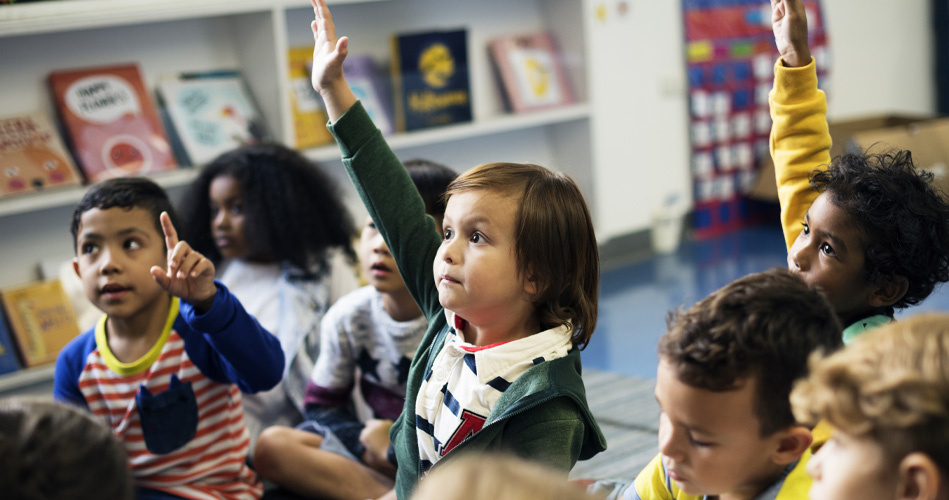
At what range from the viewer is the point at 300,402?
76.0 inches

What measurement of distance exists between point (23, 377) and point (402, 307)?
1393 millimetres

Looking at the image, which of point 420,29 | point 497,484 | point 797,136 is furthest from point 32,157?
point 497,484

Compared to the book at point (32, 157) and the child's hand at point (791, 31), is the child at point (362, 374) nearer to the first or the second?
the child's hand at point (791, 31)

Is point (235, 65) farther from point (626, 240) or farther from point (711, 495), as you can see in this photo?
point (711, 495)

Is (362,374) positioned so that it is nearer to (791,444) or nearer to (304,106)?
(791,444)

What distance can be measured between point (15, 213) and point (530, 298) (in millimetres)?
1969

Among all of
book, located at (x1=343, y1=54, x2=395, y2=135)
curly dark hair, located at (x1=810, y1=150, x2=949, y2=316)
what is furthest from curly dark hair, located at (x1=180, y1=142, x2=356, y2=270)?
curly dark hair, located at (x1=810, y1=150, x2=949, y2=316)

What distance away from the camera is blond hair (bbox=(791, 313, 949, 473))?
65cm

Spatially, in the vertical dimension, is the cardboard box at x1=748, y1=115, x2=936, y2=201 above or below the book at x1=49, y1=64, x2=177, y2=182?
below

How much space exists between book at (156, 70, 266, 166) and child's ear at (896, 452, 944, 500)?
2.36 m

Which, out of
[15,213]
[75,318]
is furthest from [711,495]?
[15,213]

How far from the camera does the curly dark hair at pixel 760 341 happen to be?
2.85 ft

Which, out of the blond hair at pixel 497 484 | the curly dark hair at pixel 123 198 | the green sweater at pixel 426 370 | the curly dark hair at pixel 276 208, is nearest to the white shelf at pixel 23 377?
the curly dark hair at pixel 276 208

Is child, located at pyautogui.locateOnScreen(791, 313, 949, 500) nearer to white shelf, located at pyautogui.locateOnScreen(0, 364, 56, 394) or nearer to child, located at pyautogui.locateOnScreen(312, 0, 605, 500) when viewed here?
child, located at pyautogui.locateOnScreen(312, 0, 605, 500)
